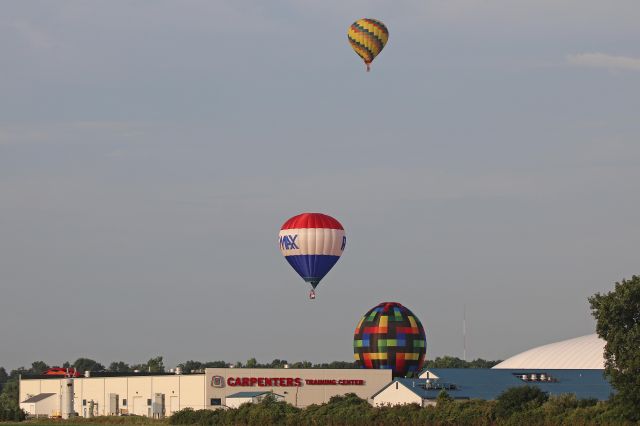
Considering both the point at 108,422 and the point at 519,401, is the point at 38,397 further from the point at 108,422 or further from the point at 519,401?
the point at 519,401

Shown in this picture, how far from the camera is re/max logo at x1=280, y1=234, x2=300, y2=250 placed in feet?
449

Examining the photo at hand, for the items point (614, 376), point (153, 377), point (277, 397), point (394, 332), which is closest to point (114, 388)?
point (153, 377)

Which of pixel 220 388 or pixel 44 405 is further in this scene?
pixel 44 405

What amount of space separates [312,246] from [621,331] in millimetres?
48435

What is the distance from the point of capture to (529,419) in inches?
3728

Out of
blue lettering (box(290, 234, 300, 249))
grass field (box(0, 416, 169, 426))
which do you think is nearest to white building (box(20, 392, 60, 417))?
grass field (box(0, 416, 169, 426))

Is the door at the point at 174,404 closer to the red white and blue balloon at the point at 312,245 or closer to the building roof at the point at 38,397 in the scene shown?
the red white and blue balloon at the point at 312,245

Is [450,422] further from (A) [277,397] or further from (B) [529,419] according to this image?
(A) [277,397]

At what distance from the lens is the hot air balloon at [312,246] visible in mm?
136000

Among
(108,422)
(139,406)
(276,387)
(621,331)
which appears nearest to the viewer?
(621,331)

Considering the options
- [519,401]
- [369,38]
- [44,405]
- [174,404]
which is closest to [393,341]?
[174,404]

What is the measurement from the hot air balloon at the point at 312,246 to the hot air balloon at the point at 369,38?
57.6 ft

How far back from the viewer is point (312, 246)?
136 m

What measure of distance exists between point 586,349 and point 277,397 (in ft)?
184
